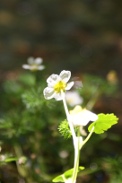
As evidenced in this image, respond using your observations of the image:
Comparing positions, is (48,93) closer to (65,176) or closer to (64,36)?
(65,176)

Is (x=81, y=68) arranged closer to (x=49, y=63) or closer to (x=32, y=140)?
(x=49, y=63)

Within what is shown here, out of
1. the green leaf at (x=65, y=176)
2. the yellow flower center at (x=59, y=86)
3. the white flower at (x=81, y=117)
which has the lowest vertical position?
the green leaf at (x=65, y=176)

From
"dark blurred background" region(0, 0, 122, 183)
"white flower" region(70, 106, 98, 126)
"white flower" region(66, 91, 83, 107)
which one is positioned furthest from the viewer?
"dark blurred background" region(0, 0, 122, 183)

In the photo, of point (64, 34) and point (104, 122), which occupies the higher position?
point (64, 34)

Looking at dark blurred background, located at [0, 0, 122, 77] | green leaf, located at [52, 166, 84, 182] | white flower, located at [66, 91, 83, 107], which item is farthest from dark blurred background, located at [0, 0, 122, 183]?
green leaf, located at [52, 166, 84, 182]

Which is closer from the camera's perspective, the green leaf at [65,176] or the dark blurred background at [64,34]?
the green leaf at [65,176]

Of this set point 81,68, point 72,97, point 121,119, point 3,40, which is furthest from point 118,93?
point 3,40

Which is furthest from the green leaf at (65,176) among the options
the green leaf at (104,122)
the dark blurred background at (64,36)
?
the dark blurred background at (64,36)

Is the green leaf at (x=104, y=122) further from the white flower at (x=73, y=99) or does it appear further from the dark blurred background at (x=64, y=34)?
the dark blurred background at (x=64, y=34)

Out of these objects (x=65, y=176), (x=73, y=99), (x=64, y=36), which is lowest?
(x=65, y=176)

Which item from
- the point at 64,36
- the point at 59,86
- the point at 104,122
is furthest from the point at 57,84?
the point at 64,36

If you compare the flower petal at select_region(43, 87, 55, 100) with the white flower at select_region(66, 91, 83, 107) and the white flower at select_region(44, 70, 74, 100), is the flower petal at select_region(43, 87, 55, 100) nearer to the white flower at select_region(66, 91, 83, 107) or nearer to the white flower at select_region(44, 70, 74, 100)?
the white flower at select_region(44, 70, 74, 100)
